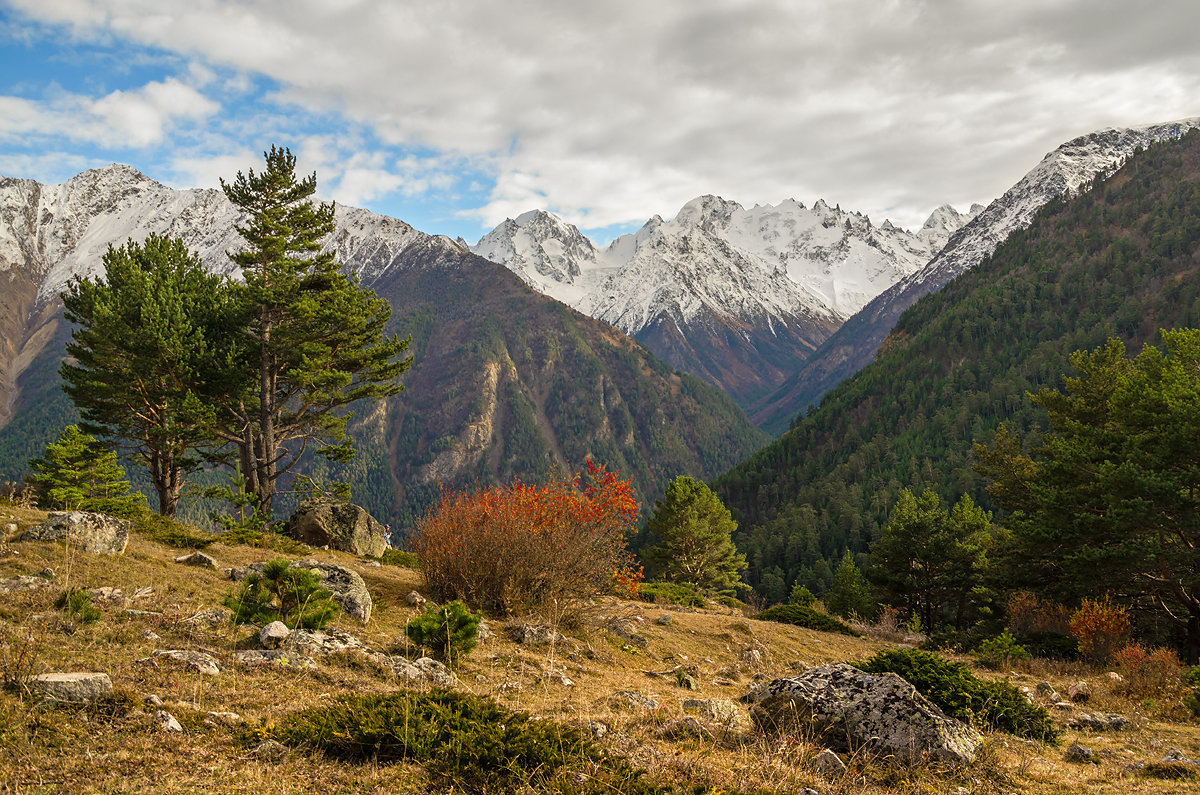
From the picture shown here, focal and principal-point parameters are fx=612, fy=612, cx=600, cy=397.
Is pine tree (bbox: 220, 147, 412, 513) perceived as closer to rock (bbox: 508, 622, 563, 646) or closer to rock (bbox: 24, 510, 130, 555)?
rock (bbox: 24, 510, 130, 555)

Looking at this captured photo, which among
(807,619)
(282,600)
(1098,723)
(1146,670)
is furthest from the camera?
(807,619)

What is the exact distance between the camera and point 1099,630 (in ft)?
56.8

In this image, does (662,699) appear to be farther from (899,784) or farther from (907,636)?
(907,636)

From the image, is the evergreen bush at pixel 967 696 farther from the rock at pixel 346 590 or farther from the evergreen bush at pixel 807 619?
the evergreen bush at pixel 807 619

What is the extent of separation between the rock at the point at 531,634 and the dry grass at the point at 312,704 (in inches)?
9.8

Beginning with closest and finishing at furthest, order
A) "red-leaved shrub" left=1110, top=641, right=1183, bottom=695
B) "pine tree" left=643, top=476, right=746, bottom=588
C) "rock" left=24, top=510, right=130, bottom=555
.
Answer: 1. "rock" left=24, top=510, right=130, bottom=555
2. "red-leaved shrub" left=1110, top=641, right=1183, bottom=695
3. "pine tree" left=643, top=476, right=746, bottom=588

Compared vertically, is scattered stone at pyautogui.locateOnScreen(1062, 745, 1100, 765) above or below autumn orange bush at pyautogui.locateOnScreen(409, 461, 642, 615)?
below

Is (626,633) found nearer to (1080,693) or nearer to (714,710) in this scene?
(714,710)

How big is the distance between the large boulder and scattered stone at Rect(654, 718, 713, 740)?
14.5 m

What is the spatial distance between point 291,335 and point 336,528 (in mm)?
7745

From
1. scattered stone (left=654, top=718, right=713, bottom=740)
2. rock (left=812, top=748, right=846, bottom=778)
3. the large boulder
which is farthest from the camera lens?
the large boulder

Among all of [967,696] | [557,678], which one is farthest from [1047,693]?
[557,678]

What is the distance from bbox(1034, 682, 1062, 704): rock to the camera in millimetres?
10025

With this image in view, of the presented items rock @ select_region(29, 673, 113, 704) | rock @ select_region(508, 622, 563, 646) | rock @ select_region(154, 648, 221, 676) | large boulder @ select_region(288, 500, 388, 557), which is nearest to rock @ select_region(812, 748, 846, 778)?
rock @ select_region(508, 622, 563, 646)
